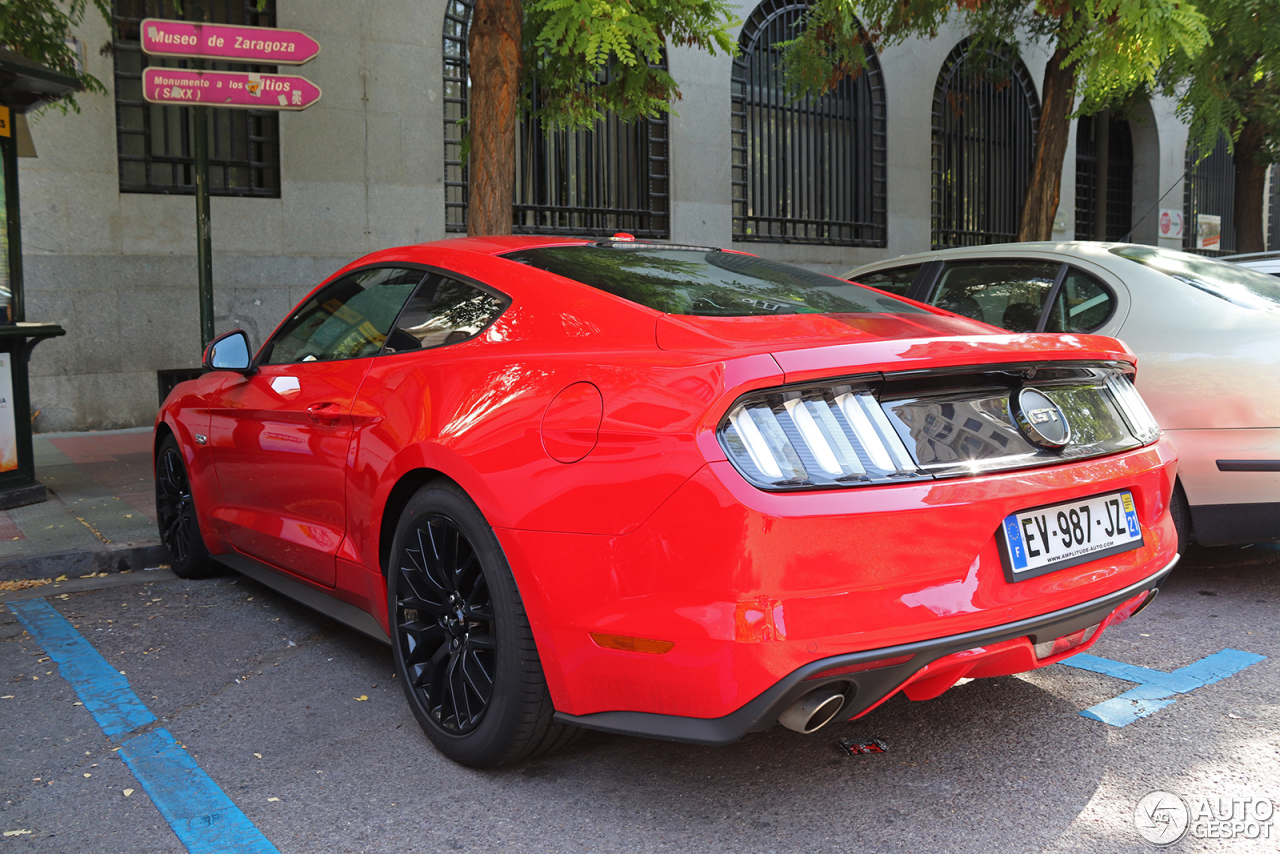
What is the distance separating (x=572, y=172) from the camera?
1238 cm

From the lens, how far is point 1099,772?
267 cm

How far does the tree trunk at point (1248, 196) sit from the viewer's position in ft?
48.6

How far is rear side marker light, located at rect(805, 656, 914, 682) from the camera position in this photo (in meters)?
2.09

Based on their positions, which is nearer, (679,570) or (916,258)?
(679,570)

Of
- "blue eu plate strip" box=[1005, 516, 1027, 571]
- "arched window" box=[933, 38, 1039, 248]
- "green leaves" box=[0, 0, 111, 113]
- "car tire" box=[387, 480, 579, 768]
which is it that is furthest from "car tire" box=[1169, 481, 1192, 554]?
"arched window" box=[933, 38, 1039, 248]

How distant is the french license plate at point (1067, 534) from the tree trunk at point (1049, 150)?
9016mm

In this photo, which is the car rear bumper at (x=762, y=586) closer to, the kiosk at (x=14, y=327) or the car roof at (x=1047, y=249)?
the car roof at (x=1047, y=249)

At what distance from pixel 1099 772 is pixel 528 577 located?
5.22 feet

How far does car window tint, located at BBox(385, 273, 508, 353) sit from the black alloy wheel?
23.4 inches

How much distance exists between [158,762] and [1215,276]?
468 cm

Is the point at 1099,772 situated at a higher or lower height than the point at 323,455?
lower

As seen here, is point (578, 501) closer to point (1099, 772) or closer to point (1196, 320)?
point (1099, 772)

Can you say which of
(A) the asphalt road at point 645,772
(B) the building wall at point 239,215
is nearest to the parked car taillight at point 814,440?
(A) the asphalt road at point 645,772

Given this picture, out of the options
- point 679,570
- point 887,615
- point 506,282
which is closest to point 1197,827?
point 887,615
